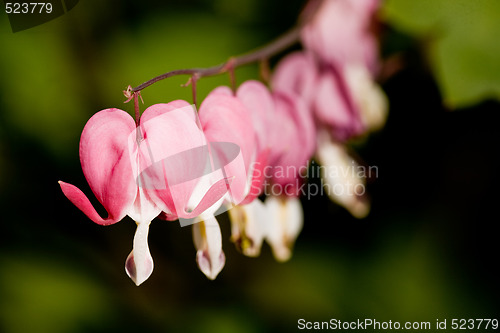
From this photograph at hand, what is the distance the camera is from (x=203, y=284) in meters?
0.99

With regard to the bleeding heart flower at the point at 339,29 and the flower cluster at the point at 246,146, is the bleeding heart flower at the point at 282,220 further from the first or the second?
the bleeding heart flower at the point at 339,29

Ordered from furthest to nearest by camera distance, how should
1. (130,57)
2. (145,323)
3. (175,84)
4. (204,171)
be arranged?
(145,323), (130,57), (175,84), (204,171)

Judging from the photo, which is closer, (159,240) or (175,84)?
(175,84)

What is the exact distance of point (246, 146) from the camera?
2.19 feet

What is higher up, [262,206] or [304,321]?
[262,206]

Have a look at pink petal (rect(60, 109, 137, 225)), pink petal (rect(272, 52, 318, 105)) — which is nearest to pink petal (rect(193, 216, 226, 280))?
pink petal (rect(60, 109, 137, 225))

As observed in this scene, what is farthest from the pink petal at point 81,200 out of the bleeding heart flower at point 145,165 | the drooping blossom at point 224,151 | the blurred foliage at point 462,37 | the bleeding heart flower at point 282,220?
the blurred foliage at point 462,37

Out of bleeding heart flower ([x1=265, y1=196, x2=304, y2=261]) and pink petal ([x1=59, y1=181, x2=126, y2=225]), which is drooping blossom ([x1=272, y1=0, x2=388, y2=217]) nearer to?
bleeding heart flower ([x1=265, y1=196, x2=304, y2=261])

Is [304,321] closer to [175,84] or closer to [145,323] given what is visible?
[145,323]

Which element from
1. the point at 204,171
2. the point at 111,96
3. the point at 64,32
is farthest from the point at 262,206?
the point at 64,32

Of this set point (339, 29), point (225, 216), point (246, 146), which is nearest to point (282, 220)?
point (225, 216)

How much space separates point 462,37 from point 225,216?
48cm

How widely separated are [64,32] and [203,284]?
536 mm

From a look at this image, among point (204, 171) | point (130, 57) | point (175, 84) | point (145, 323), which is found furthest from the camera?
point (145, 323)
